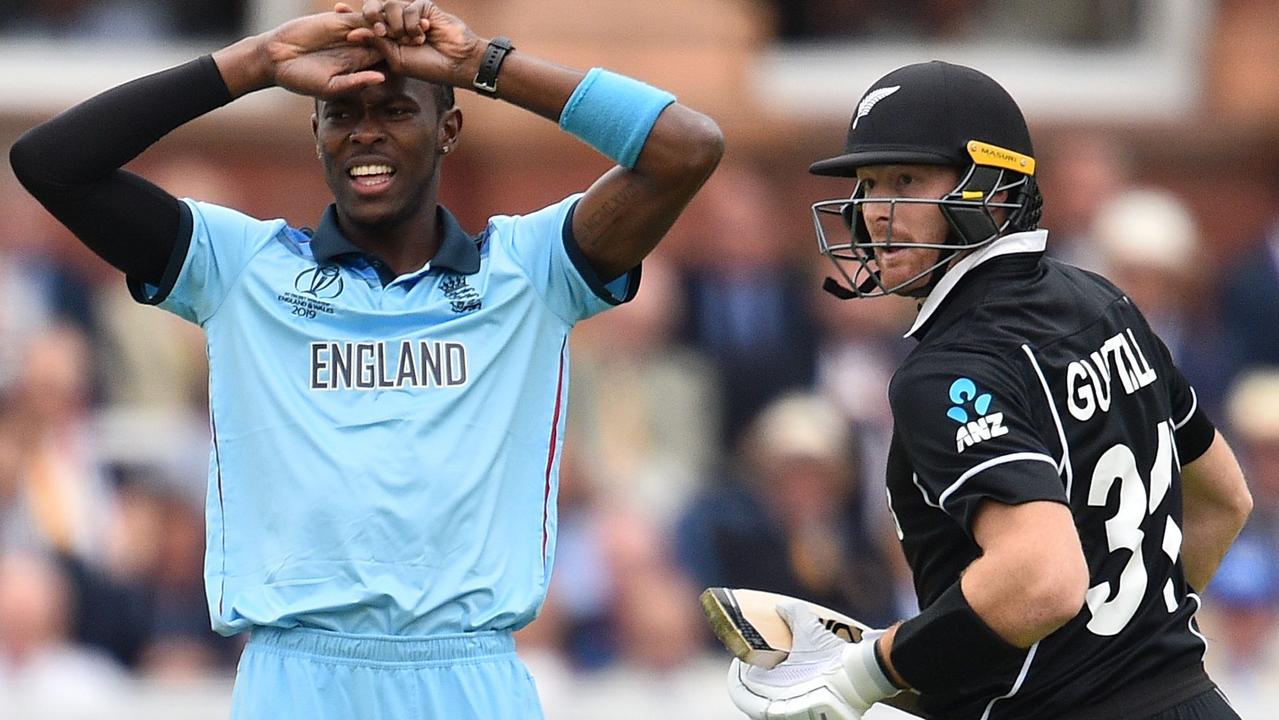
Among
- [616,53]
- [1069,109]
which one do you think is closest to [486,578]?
[616,53]

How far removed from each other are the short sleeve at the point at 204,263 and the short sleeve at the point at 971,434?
1313 millimetres

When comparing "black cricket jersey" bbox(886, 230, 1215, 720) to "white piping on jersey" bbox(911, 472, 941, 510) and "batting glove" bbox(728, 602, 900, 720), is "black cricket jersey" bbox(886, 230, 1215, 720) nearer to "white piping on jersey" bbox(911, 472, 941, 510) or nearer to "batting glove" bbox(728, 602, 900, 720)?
"white piping on jersey" bbox(911, 472, 941, 510)

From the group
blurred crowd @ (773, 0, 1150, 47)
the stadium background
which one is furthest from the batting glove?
blurred crowd @ (773, 0, 1150, 47)

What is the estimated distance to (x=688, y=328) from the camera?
29.1ft

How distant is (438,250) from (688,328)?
15.2 feet

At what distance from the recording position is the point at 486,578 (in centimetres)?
405

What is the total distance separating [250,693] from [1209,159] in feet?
24.9

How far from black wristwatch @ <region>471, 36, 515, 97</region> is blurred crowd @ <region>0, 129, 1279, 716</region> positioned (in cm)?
401

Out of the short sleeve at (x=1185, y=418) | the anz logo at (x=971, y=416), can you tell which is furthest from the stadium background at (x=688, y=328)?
the anz logo at (x=971, y=416)

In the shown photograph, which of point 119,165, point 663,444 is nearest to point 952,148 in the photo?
point 119,165

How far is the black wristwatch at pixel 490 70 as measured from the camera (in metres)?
4.15

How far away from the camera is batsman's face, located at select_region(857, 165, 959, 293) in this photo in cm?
403

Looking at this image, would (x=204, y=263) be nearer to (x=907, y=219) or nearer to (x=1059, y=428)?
→ (x=907, y=219)

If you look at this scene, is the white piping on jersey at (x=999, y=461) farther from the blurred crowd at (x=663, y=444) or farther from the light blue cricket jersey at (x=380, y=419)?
the blurred crowd at (x=663, y=444)
